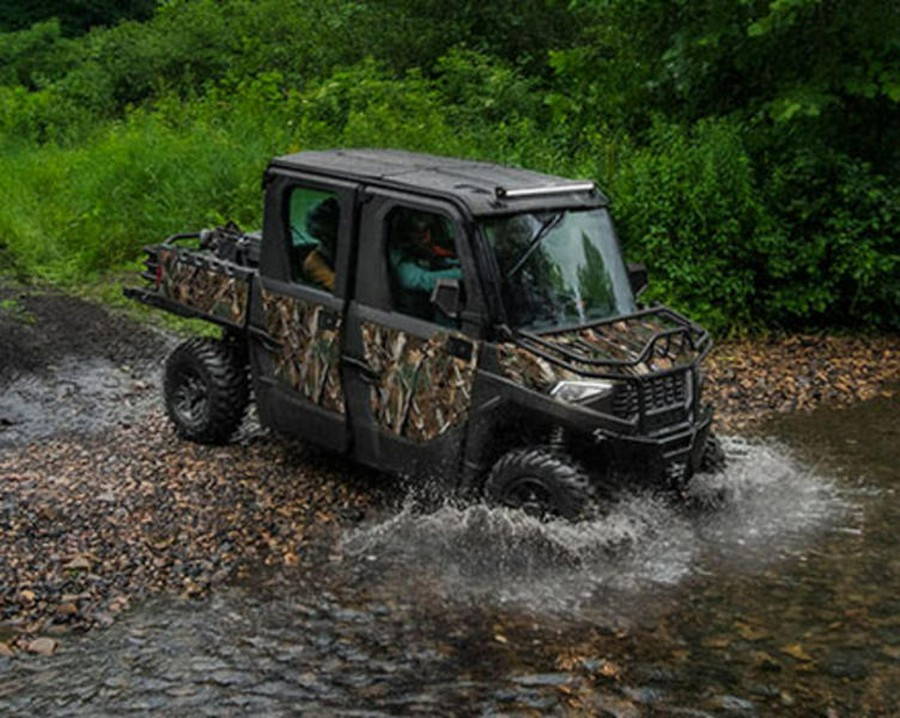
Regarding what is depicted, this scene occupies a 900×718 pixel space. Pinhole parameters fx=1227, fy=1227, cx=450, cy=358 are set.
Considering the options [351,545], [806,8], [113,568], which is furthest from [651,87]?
[113,568]

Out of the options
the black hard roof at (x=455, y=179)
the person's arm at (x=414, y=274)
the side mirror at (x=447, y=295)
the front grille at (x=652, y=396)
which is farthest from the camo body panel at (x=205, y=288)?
the front grille at (x=652, y=396)

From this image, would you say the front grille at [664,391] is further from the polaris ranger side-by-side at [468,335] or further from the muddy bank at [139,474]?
the muddy bank at [139,474]

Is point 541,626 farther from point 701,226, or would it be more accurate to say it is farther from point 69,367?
point 701,226

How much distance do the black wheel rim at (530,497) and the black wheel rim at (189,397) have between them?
2.87 meters

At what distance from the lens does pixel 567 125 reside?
47.1ft

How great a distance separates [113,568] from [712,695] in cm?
330

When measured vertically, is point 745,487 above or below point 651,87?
below

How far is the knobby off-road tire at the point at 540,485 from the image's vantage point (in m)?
6.73

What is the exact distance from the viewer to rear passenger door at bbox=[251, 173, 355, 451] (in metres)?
7.67

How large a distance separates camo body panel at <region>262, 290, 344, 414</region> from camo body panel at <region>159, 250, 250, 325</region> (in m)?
0.30

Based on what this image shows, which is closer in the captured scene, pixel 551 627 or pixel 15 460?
pixel 551 627

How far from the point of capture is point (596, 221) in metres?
7.57

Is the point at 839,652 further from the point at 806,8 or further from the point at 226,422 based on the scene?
the point at 806,8

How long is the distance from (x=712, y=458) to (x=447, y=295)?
2.30 metres
